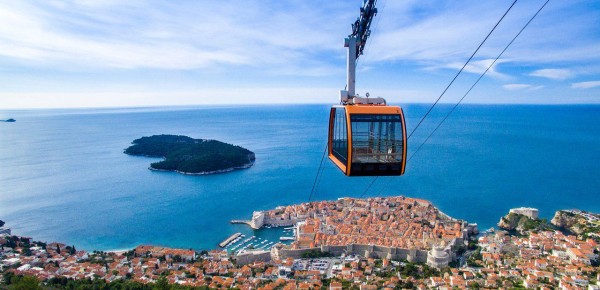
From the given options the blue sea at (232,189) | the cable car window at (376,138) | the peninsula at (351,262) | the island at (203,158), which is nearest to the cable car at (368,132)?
the cable car window at (376,138)

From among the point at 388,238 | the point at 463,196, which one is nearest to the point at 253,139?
the point at 463,196

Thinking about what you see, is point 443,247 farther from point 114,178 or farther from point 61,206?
point 114,178

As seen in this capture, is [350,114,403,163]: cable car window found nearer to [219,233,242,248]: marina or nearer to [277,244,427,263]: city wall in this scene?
[277,244,427,263]: city wall

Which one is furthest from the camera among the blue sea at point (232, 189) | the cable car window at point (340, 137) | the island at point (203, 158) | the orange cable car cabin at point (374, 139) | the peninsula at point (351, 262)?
the island at point (203, 158)

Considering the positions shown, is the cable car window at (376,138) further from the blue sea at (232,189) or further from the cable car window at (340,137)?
the blue sea at (232,189)

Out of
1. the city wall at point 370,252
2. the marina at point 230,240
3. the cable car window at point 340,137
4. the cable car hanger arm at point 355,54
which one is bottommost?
the marina at point 230,240

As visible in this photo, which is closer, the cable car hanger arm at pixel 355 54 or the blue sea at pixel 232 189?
the cable car hanger arm at pixel 355 54
